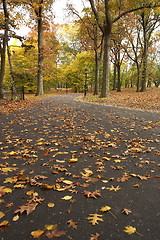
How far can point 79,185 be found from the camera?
268 cm

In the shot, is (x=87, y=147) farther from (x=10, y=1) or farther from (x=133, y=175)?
(x=10, y=1)

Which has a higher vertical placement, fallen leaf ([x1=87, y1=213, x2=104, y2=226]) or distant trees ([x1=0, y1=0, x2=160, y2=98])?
distant trees ([x1=0, y1=0, x2=160, y2=98])

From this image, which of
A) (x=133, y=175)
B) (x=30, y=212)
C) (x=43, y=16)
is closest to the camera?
(x=30, y=212)

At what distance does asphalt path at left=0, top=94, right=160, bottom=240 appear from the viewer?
6.14 ft

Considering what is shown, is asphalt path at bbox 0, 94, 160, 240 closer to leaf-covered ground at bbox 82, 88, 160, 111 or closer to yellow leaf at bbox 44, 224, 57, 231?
yellow leaf at bbox 44, 224, 57, 231

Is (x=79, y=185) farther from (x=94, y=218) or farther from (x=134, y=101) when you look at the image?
(x=134, y=101)

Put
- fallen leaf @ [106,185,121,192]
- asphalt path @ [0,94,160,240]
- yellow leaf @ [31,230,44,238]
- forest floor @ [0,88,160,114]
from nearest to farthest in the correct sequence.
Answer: yellow leaf @ [31,230,44,238] < asphalt path @ [0,94,160,240] < fallen leaf @ [106,185,121,192] < forest floor @ [0,88,160,114]

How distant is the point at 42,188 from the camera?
259cm

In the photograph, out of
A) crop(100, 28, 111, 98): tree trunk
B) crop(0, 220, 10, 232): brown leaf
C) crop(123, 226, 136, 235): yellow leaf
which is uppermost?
crop(100, 28, 111, 98): tree trunk

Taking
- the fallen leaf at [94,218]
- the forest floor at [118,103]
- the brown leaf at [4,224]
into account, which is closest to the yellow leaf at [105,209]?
the fallen leaf at [94,218]

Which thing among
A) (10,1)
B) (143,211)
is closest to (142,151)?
(143,211)

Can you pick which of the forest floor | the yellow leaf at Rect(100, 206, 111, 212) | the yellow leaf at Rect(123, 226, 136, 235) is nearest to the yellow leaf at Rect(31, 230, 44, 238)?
the yellow leaf at Rect(100, 206, 111, 212)

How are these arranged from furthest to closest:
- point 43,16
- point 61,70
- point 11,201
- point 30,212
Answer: point 61,70 → point 43,16 → point 11,201 → point 30,212

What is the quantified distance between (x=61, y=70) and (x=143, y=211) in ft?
108
